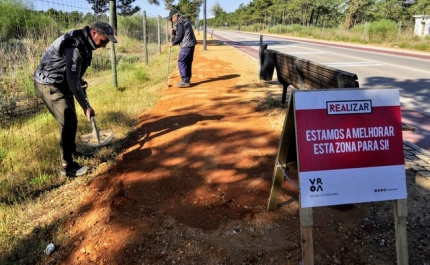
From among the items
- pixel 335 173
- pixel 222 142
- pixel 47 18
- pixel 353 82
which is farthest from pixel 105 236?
pixel 47 18

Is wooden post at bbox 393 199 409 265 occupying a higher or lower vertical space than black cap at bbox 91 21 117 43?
lower

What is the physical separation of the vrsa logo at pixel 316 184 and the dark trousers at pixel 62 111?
2.88 m

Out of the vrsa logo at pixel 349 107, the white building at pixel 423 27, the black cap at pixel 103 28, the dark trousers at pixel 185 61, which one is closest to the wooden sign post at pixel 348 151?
the vrsa logo at pixel 349 107

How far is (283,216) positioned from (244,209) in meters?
0.37

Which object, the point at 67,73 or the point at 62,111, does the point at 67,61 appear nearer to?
the point at 67,73

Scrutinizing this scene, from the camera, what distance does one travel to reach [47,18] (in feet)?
25.0

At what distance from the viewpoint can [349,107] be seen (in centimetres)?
235

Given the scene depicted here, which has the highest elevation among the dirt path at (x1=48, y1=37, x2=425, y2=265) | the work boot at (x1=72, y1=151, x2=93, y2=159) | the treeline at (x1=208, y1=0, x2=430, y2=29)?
the treeline at (x1=208, y1=0, x2=430, y2=29)

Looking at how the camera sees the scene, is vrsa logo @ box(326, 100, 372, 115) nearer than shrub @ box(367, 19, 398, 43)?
Yes

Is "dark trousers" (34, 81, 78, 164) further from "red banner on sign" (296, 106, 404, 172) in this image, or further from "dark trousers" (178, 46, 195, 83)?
"dark trousers" (178, 46, 195, 83)

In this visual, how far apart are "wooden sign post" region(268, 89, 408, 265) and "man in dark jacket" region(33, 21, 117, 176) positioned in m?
2.46

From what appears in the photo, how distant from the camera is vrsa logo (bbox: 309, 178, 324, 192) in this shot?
7.33 feet

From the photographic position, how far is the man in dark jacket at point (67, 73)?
358 centimetres

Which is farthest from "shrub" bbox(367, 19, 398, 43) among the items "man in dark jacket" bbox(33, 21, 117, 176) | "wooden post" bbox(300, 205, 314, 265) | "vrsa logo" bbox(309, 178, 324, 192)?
"wooden post" bbox(300, 205, 314, 265)
